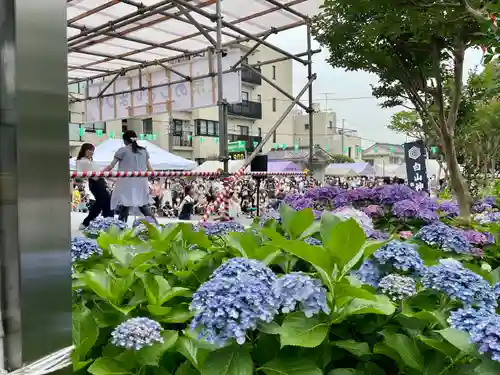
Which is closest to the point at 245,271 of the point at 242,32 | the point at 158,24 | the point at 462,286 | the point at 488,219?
the point at 462,286

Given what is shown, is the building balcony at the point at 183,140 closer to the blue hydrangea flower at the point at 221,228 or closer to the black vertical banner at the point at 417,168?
the black vertical banner at the point at 417,168

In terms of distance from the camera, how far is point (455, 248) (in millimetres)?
1437

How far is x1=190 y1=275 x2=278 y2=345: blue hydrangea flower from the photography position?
69 cm

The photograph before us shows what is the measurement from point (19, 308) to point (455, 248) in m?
1.29

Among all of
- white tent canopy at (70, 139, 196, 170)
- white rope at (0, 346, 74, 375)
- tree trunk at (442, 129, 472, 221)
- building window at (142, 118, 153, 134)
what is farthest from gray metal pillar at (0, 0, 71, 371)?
building window at (142, 118, 153, 134)

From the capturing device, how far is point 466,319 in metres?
0.77

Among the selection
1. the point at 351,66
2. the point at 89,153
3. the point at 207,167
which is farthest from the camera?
the point at 207,167

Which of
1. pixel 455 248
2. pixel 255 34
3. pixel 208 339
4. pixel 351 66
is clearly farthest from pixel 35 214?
pixel 255 34

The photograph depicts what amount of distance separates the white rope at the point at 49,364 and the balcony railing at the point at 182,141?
26.0 m

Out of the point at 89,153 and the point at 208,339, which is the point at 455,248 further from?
the point at 89,153

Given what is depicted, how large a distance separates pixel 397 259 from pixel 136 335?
0.58 meters

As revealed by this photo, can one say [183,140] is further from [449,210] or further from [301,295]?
[301,295]

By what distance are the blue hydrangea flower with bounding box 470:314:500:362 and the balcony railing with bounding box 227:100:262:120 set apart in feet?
91.5

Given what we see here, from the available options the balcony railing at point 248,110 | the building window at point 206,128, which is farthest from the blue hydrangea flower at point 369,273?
the balcony railing at point 248,110
